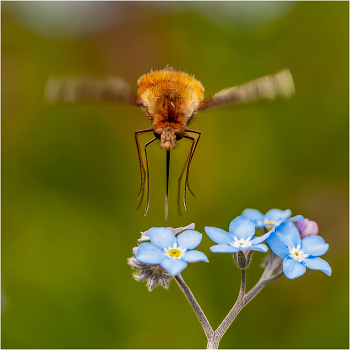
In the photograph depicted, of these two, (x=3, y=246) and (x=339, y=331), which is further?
(x=3, y=246)

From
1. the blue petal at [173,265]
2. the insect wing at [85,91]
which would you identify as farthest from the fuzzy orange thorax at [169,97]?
the blue petal at [173,265]

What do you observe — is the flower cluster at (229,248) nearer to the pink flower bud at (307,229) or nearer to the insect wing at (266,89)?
the pink flower bud at (307,229)

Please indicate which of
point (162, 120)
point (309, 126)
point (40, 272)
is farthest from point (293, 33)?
point (40, 272)

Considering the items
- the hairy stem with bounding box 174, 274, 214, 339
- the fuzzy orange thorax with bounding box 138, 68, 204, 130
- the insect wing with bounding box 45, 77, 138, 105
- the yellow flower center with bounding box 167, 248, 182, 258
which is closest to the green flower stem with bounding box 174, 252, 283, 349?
the hairy stem with bounding box 174, 274, 214, 339

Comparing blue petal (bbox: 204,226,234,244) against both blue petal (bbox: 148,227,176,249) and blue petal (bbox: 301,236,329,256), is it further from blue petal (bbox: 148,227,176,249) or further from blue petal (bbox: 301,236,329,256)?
blue petal (bbox: 301,236,329,256)

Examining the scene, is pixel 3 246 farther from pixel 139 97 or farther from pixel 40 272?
pixel 139 97

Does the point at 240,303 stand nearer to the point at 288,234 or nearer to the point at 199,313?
the point at 199,313
